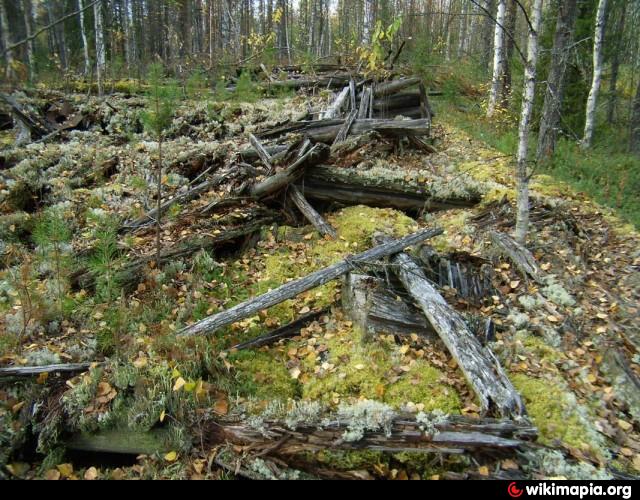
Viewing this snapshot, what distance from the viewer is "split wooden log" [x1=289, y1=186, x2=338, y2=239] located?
6.16 meters

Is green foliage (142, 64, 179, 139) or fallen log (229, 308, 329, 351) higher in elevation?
green foliage (142, 64, 179, 139)

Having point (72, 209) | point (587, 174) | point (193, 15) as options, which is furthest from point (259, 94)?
point (193, 15)

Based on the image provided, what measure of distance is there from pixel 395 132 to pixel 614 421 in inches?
266

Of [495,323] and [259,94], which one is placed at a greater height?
[259,94]

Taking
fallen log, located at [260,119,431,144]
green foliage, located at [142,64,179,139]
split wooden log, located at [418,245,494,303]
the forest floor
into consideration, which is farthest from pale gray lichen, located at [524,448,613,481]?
fallen log, located at [260,119,431,144]

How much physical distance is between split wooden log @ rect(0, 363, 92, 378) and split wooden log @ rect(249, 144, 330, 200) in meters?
3.54

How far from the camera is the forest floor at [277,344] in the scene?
3.13 meters

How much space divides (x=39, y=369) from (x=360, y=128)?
725cm

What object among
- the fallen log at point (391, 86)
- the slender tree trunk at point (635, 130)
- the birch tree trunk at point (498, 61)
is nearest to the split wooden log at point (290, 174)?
the fallen log at point (391, 86)

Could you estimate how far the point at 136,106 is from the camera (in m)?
12.7

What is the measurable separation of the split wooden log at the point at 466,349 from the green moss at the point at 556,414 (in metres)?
0.28

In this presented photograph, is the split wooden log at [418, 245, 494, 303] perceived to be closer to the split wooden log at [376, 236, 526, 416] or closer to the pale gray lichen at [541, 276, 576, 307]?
the split wooden log at [376, 236, 526, 416]

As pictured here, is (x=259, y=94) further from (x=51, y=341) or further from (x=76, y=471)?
(x=76, y=471)

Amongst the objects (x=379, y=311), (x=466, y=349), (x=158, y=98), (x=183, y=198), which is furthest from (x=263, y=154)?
(x=466, y=349)
